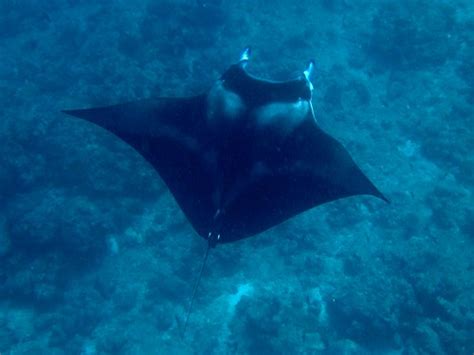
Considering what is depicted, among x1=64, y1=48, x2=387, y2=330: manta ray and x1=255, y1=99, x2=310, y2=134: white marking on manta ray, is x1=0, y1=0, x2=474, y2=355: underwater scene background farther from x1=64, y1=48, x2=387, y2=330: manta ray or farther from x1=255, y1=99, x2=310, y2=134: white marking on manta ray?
x1=255, y1=99, x2=310, y2=134: white marking on manta ray

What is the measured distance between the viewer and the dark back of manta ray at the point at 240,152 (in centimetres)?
534

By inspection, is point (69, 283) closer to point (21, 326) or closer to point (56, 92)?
point (21, 326)

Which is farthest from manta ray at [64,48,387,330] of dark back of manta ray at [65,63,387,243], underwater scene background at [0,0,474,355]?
underwater scene background at [0,0,474,355]

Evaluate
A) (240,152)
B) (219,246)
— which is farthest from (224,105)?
(219,246)

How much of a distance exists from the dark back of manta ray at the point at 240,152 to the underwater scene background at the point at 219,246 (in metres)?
5.89

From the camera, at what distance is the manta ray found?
5.33 metres

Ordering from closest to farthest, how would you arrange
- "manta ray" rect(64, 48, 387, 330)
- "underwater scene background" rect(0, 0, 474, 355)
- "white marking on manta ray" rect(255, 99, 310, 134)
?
1. "manta ray" rect(64, 48, 387, 330)
2. "white marking on manta ray" rect(255, 99, 310, 134)
3. "underwater scene background" rect(0, 0, 474, 355)

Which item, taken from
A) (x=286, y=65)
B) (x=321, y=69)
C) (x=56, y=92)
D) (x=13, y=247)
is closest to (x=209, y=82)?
(x=286, y=65)

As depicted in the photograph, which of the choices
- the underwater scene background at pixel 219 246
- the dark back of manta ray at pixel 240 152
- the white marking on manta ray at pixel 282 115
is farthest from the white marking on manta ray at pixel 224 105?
the underwater scene background at pixel 219 246

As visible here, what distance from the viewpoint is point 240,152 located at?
A: 5.52 m

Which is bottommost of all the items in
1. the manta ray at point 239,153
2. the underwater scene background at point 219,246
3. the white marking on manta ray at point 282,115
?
the underwater scene background at point 219,246

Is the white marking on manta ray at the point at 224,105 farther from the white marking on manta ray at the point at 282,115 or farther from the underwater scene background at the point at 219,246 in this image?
the underwater scene background at the point at 219,246

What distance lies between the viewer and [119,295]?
1154 centimetres

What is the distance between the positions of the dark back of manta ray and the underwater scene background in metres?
5.89
